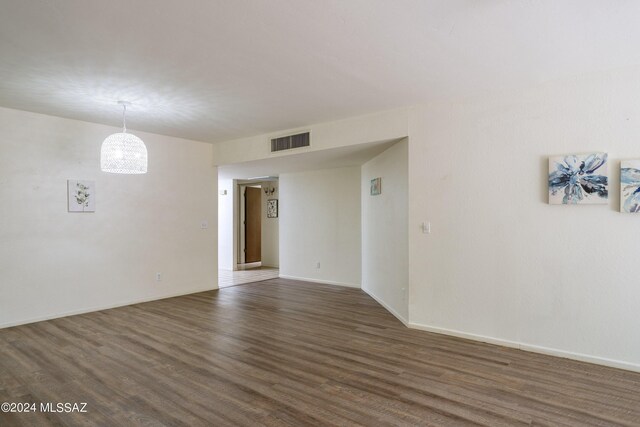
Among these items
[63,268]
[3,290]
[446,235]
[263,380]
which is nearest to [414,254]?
[446,235]

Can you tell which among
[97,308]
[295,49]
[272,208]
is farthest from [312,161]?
[97,308]

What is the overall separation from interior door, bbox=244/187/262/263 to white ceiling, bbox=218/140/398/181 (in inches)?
86.0

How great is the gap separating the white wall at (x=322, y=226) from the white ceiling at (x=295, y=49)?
2.72 meters

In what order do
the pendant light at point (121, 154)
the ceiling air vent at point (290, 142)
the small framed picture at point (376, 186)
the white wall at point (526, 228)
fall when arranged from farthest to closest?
the small framed picture at point (376, 186)
the ceiling air vent at point (290, 142)
the pendant light at point (121, 154)
the white wall at point (526, 228)

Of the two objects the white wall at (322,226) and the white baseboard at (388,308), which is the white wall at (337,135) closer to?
the white wall at (322,226)

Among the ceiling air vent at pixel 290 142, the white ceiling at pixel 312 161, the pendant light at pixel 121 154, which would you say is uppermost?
the ceiling air vent at pixel 290 142

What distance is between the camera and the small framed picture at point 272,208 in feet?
29.5

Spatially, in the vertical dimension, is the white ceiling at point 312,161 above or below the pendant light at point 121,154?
above

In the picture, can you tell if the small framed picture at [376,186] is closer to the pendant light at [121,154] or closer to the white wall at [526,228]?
the white wall at [526,228]

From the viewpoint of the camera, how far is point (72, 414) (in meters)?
2.24

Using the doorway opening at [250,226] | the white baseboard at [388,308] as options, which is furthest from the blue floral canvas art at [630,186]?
the doorway opening at [250,226]

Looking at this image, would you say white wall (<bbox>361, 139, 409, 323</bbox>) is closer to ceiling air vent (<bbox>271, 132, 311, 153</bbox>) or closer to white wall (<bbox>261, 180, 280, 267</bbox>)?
ceiling air vent (<bbox>271, 132, 311, 153</bbox>)

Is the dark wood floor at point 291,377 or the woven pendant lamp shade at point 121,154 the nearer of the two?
the dark wood floor at point 291,377

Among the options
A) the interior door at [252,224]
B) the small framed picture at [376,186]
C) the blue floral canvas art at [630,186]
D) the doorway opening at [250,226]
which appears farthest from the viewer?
the interior door at [252,224]
